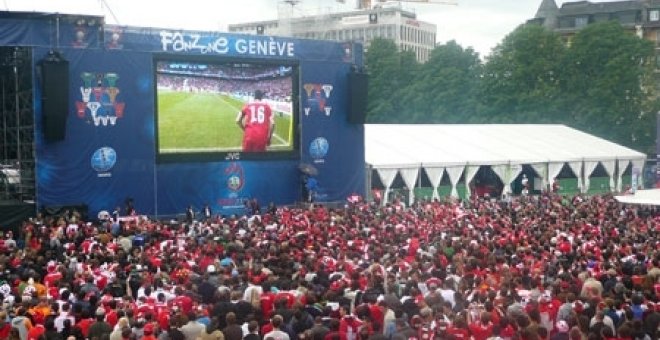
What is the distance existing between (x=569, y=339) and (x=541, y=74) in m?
50.7

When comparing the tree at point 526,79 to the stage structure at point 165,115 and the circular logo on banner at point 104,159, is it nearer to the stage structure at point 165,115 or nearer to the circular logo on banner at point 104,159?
the stage structure at point 165,115

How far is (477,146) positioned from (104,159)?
2001 centimetres

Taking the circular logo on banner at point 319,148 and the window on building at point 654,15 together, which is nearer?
the circular logo on banner at point 319,148

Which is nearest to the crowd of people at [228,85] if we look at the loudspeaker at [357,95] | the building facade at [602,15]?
the loudspeaker at [357,95]

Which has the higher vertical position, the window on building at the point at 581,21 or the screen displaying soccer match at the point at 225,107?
the window on building at the point at 581,21

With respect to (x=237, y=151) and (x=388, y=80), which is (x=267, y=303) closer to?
(x=237, y=151)

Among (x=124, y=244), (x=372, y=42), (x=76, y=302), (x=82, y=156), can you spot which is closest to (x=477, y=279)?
(x=76, y=302)

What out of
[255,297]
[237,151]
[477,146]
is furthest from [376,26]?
[255,297]

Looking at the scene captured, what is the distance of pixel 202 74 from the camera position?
1124 inches

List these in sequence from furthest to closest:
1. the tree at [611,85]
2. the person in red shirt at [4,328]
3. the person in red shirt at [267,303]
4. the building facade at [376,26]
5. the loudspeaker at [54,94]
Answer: the building facade at [376,26], the tree at [611,85], the loudspeaker at [54,94], the person in red shirt at [267,303], the person in red shirt at [4,328]

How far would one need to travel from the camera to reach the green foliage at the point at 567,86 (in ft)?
183

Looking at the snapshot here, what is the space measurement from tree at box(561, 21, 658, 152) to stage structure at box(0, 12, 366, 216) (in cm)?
2775

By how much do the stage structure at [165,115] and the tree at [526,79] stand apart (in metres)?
26.8

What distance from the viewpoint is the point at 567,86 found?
2261 inches
